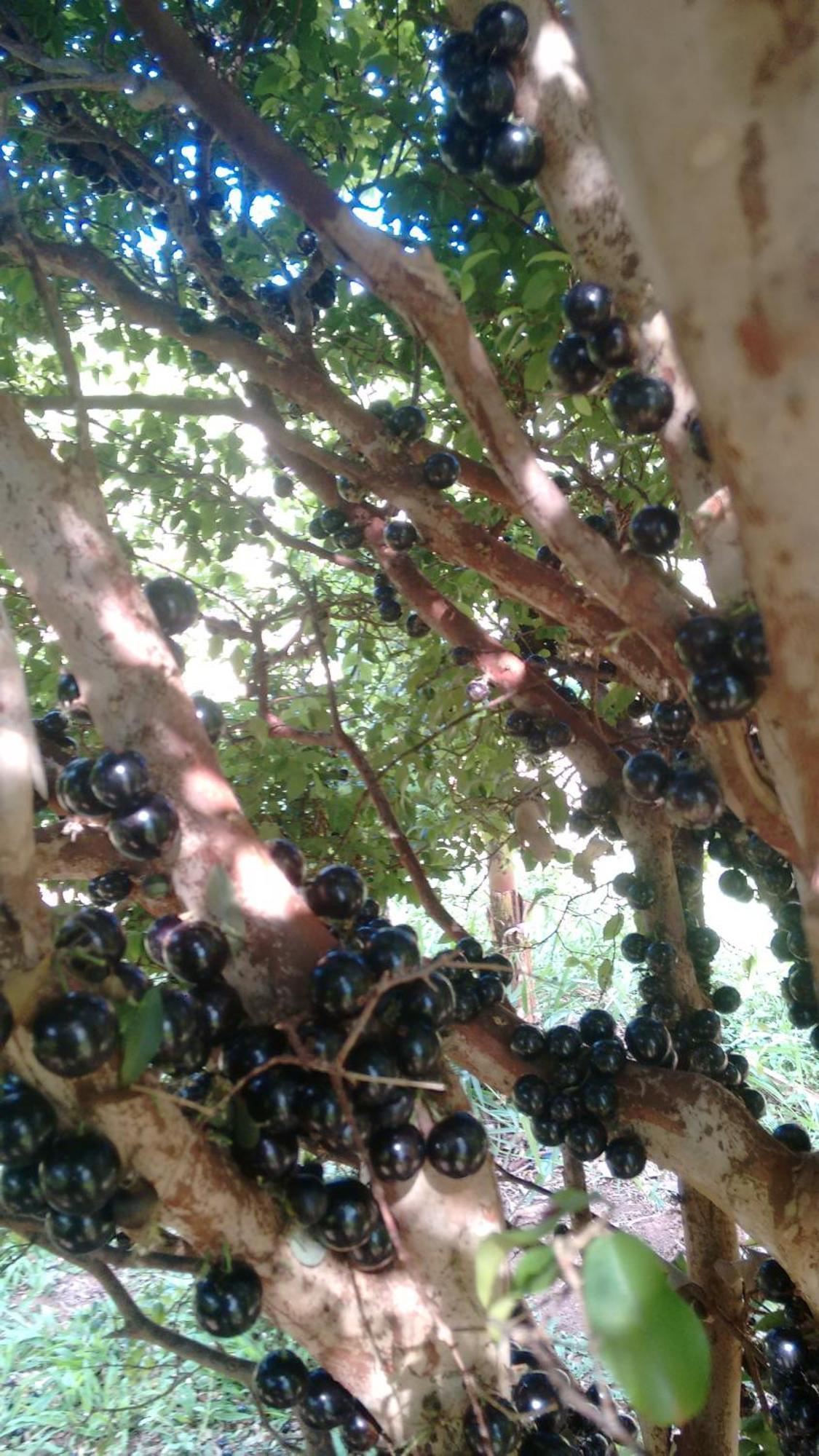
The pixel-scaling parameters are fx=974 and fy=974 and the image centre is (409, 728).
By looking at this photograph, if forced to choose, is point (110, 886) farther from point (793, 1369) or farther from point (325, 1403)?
point (793, 1369)

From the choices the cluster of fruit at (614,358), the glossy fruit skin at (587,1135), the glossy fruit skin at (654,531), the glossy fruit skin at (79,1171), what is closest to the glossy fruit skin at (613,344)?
the cluster of fruit at (614,358)

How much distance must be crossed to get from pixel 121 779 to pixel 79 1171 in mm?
537

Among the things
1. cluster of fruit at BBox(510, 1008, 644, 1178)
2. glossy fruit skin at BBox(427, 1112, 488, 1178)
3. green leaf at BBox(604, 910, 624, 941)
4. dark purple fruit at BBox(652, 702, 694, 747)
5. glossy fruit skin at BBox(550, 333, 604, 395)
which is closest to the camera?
glossy fruit skin at BBox(427, 1112, 488, 1178)

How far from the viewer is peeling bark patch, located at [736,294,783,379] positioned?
2.30 ft

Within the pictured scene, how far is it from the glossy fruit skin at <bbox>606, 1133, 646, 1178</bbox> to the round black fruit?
2024mm

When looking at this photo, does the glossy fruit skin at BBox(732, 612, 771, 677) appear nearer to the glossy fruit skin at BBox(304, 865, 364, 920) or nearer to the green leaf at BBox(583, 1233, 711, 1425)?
the green leaf at BBox(583, 1233, 711, 1425)

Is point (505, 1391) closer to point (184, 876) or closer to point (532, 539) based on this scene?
point (184, 876)

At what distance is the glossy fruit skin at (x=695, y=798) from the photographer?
1.73 m

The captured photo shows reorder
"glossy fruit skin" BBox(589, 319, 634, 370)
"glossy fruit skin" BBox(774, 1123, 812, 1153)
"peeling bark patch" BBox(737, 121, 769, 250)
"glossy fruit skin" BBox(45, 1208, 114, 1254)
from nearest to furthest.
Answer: "peeling bark patch" BBox(737, 121, 769, 250)
"glossy fruit skin" BBox(45, 1208, 114, 1254)
"glossy fruit skin" BBox(589, 319, 634, 370)
"glossy fruit skin" BBox(774, 1123, 812, 1153)

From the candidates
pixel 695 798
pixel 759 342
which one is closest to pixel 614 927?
pixel 695 798

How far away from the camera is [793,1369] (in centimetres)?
186

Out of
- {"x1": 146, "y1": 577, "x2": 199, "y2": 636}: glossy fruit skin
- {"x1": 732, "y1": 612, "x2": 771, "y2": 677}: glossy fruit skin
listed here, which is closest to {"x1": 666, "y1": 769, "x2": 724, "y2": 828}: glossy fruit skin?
{"x1": 732, "y1": 612, "x2": 771, "y2": 677}: glossy fruit skin

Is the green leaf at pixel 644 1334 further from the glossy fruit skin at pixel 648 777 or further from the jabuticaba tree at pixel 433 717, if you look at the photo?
the glossy fruit skin at pixel 648 777

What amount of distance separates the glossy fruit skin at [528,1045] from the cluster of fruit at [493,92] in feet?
5.28
